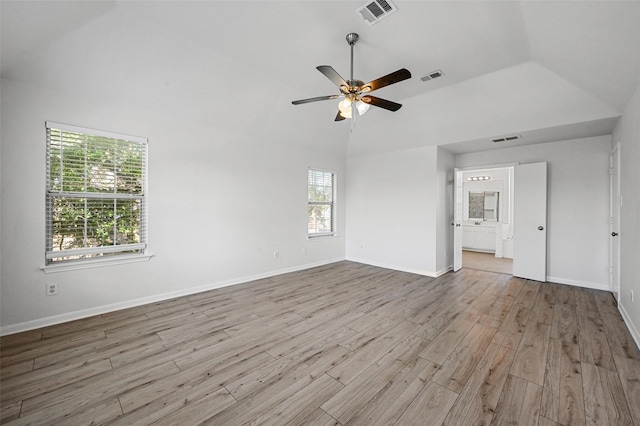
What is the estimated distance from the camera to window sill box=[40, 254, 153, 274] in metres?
2.94

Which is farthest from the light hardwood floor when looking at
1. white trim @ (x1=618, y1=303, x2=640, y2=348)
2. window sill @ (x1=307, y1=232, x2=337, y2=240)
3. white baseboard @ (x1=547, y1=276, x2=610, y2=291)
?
window sill @ (x1=307, y1=232, x2=337, y2=240)

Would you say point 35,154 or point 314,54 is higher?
point 314,54

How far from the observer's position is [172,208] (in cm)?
381

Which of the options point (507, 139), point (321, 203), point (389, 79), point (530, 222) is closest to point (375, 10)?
point (389, 79)

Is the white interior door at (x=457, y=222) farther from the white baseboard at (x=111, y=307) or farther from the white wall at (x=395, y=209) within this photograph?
the white baseboard at (x=111, y=307)

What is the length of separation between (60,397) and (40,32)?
10.0 ft

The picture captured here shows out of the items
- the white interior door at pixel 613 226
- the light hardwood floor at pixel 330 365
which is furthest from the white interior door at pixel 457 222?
the white interior door at pixel 613 226

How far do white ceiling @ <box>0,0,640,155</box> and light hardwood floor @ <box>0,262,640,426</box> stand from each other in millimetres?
2684

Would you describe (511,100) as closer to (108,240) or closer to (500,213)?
(500,213)

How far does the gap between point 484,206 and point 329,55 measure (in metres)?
7.31

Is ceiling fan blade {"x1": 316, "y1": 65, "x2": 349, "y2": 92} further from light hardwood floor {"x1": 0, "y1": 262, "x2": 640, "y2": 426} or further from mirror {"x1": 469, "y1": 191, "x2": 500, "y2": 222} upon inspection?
mirror {"x1": 469, "y1": 191, "x2": 500, "y2": 222}

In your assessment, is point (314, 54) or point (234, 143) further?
point (234, 143)

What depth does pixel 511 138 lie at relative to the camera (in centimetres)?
443

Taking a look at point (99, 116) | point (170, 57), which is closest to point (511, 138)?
point (170, 57)
